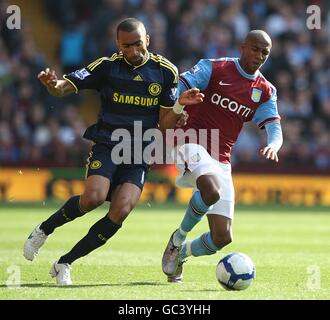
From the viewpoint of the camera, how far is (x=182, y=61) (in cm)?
2109

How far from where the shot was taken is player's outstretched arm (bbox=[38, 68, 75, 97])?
8508mm

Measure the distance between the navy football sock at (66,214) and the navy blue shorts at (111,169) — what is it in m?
0.29

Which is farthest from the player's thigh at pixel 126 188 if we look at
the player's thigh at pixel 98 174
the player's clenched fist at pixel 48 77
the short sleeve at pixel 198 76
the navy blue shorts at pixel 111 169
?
the player's clenched fist at pixel 48 77

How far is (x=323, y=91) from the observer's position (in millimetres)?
21141

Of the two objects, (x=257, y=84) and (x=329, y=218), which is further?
(x=329, y=218)

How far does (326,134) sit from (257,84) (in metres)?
11.5

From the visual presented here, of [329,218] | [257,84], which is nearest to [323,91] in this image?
[329,218]

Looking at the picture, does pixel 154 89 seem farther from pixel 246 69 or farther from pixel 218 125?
pixel 246 69

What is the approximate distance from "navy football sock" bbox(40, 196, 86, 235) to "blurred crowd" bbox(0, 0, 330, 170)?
10.8 metres

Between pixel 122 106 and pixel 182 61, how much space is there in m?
12.3

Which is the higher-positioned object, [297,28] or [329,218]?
[297,28]
